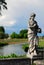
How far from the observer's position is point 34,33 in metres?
15.9

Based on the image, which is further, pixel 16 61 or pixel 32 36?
pixel 32 36

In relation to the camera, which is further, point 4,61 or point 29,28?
point 29,28

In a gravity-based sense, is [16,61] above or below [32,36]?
below

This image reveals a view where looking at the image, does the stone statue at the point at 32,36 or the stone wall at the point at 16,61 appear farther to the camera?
the stone statue at the point at 32,36

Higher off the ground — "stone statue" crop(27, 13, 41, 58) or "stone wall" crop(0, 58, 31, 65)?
"stone statue" crop(27, 13, 41, 58)

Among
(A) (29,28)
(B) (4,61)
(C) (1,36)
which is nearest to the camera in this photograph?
(B) (4,61)

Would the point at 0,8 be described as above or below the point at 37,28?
above

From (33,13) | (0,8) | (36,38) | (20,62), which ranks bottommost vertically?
(20,62)

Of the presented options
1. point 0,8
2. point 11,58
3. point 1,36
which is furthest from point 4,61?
point 1,36

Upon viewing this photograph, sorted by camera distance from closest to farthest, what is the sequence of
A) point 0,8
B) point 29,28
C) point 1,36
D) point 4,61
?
1. point 4,61
2. point 29,28
3. point 0,8
4. point 1,36

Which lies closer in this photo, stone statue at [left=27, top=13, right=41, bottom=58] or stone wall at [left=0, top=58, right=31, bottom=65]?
stone wall at [left=0, top=58, right=31, bottom=65]

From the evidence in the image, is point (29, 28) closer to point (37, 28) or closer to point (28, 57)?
point (37, 28)

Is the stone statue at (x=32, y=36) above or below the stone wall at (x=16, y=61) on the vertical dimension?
above

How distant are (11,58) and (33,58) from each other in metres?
1.21
